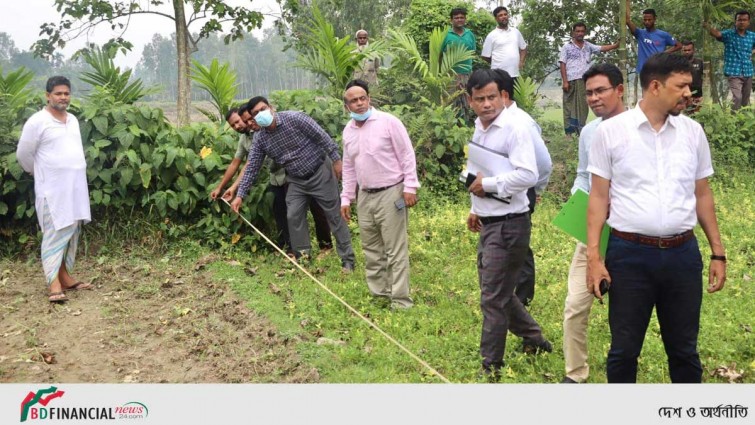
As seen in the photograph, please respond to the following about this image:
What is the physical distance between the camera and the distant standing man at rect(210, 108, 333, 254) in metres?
6.45

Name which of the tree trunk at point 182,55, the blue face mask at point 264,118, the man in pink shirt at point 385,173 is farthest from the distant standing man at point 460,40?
the man in pink shirt at point 385,173

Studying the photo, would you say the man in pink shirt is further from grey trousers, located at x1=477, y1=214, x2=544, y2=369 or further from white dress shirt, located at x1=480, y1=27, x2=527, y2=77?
white dress shirt, located at x1=480, y1=27, x2=527, y2=77

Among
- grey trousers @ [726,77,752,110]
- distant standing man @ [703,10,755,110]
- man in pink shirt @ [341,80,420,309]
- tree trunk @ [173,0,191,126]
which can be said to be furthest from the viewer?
tree trunk @ [173,0,191,126]

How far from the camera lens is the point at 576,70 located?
10.3 m

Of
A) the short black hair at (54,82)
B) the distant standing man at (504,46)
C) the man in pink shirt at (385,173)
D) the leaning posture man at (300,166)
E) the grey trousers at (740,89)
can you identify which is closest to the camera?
the man in pink shirt at (385,173)

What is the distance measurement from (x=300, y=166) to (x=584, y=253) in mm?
3089

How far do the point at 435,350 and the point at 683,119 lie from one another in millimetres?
2238

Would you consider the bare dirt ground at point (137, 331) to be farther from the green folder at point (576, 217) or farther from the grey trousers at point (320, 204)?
the green folder at point (576, 217)

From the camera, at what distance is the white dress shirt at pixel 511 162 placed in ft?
12.6

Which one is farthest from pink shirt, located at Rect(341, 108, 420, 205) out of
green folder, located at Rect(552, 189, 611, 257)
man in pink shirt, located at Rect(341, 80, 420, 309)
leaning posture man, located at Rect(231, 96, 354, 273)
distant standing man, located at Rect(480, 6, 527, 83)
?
distant standing man, located at Rect(480, 6, 527, 83)

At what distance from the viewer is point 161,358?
4844 mm

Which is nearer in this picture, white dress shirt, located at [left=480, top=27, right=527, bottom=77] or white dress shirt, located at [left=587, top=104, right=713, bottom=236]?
Answer: white dress shirt, located at [left=587, top=104, right=713, bottom=236]

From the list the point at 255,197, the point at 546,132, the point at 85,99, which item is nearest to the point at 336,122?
the point at 255,197

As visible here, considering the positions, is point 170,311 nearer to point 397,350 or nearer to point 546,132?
point 397,350
